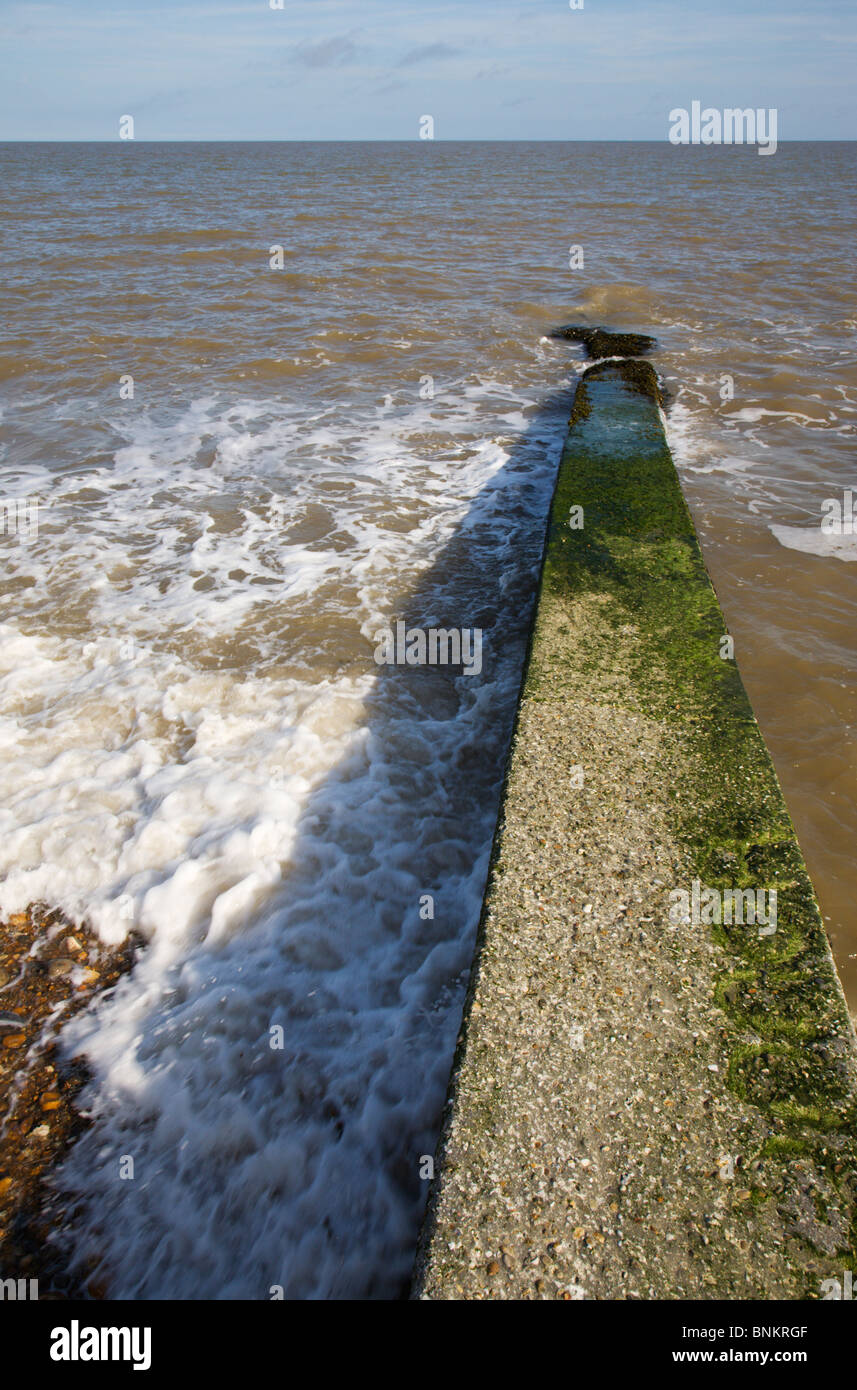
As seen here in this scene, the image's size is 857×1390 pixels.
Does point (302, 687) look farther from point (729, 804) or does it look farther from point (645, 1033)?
point (645, 1033)

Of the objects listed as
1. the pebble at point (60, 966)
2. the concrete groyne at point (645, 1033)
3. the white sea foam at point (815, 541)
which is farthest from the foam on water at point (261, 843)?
the white sea foam at point (815, 541)

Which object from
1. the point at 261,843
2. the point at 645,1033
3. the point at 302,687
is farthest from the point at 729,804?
the point at 302,687

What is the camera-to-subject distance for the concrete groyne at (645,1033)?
206 cm

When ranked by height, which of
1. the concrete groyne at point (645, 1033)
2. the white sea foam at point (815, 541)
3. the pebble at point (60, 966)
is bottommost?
the pebble at point (60, 966)

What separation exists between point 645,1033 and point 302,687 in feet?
10.3

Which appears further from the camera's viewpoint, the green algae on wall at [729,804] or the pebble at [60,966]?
the pebble at [60,966]

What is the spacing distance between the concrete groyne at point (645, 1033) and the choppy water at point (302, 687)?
0.63m

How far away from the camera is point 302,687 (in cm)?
505

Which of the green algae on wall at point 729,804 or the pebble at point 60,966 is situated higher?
the green algae on wall at point 729,804

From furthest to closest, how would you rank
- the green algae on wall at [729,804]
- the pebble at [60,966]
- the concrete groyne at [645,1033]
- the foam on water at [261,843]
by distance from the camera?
1. the pebble at [60,966]
2. the foam on water at [261,843]
3. the green algae on wall at [729,804]
4. the concrete groyne at [645,1033]

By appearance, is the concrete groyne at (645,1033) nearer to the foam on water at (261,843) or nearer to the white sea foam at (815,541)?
the foam on water at (261,843)

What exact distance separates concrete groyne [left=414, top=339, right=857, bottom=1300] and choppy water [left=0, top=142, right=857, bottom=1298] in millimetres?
633

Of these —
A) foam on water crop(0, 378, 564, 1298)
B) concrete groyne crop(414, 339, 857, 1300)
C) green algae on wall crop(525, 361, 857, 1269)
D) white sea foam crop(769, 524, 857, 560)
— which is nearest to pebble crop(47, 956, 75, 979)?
foam on water crop(0, 378, 564, 1298)

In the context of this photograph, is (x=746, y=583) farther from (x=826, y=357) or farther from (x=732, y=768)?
(x=826, y=357)
